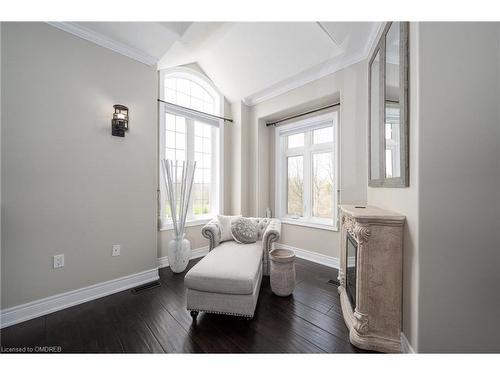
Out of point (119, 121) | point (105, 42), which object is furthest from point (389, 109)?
point (105, 42)

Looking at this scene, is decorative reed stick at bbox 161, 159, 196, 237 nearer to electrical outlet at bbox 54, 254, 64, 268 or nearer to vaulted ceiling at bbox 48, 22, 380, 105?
electrical outlet at bbox 54, 254, 64, 268

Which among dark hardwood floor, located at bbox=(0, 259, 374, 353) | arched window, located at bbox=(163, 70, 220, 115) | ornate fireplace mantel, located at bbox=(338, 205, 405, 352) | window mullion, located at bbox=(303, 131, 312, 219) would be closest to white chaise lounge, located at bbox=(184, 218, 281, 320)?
dark hardwood floor, located at bbox=(0, 259, 374, 353)

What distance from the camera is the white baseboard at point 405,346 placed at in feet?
4.09

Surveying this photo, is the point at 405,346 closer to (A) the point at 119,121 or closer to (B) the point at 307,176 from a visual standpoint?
(B) the point at 307,176

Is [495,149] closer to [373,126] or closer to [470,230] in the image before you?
[470,230]

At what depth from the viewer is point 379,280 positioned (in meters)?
1.34

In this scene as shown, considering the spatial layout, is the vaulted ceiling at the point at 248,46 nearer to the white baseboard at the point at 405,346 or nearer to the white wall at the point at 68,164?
the white wall at the point at 68,164

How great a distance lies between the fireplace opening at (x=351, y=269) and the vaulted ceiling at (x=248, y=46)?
2.07 meters

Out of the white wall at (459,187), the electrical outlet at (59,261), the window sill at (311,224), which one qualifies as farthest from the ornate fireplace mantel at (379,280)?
the electrical outlet at (59,261)

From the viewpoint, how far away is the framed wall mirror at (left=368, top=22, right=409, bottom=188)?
133 cm

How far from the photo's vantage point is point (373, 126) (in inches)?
78.1

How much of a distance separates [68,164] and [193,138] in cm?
163

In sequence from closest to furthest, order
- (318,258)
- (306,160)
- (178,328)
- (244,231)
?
(178,328) < (244,231) < (318,258) < (306,160)
